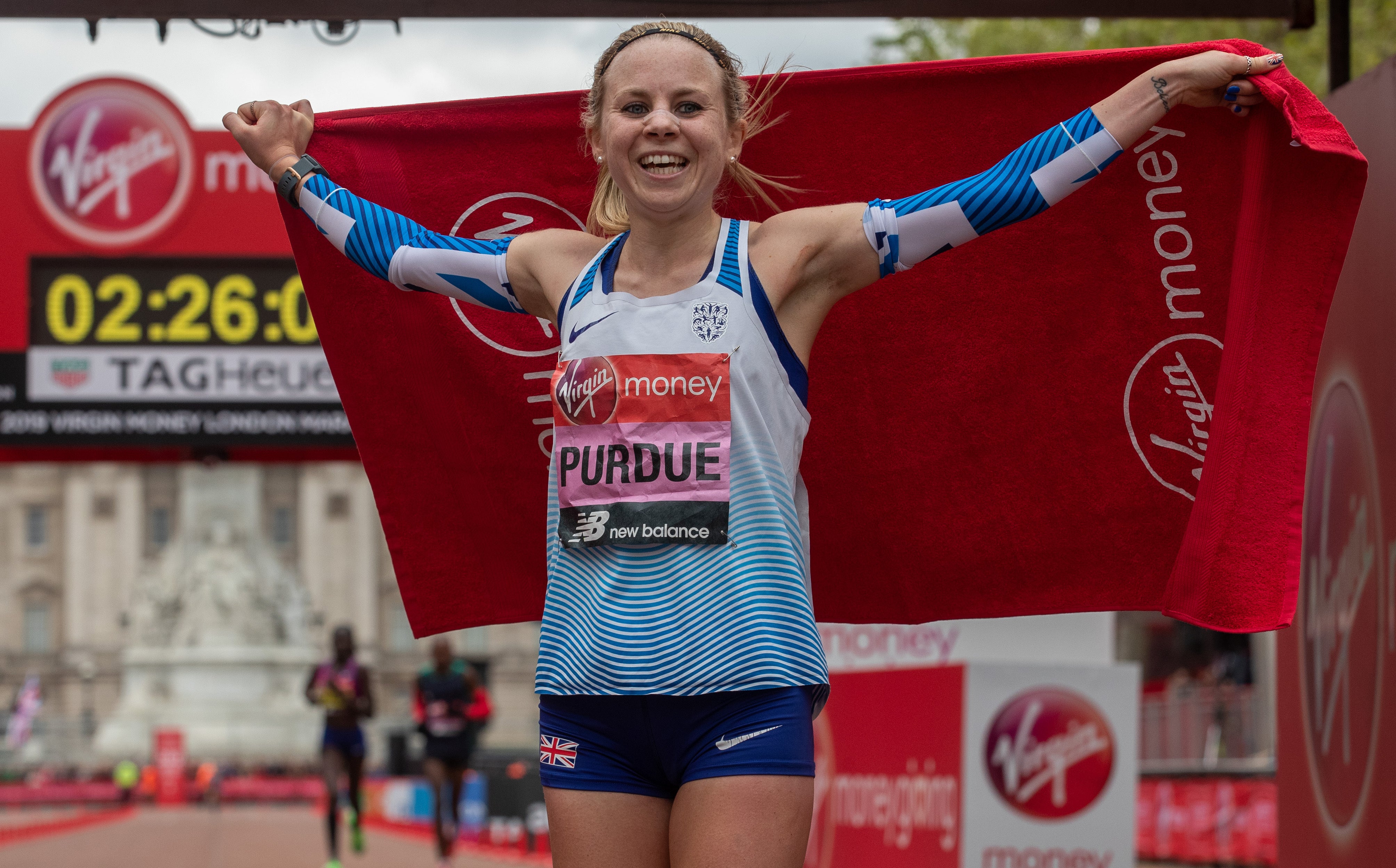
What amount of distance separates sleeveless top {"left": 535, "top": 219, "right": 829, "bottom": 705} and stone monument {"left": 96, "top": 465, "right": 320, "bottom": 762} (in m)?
56.6

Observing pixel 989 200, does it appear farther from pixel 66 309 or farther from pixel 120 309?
pixel 66 309

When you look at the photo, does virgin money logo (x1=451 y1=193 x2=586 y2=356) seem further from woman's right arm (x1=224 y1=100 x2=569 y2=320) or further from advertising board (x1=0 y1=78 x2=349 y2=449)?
advertising board (x1=0 y1=78 x2=349 y2=449)

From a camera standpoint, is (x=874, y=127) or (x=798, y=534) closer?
(x=798, y=534)

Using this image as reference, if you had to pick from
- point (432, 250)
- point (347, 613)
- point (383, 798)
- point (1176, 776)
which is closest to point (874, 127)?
point (432, 250)

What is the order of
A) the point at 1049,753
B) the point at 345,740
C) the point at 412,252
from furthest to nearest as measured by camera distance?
the point at 345,740 < the point at 1049,753 < the point at 412,252

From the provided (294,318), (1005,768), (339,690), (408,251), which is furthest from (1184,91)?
(339,690)

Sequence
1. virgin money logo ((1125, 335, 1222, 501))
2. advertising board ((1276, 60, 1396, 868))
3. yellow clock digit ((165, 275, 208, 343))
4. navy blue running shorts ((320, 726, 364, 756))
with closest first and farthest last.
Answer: virgin money logo ((1125, 335, 1222, 501)) → advertising board ((1276, 60, 1396, 868)) → yellow clock digit ((165, 275, 208, 343)) → navy blue running shorts ((320, 726, 364, 756))

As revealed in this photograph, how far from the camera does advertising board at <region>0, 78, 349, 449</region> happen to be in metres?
9.95

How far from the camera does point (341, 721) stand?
14.5 m

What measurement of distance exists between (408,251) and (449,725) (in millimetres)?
10951

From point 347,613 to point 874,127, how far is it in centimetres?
7755

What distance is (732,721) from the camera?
9.53 feet

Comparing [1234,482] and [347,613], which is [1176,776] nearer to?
[1234,482]

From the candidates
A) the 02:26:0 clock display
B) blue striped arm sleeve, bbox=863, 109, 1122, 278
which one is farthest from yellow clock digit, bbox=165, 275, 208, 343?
blue striped arm sleeve, bbox=863, 109, 1122, 278
